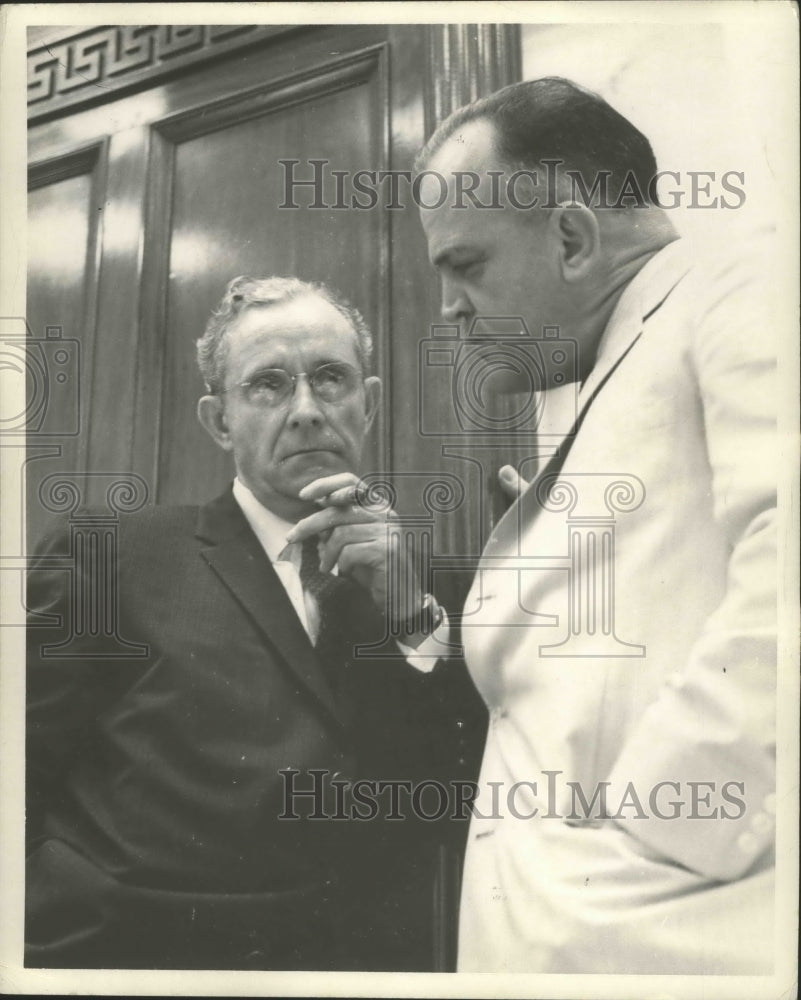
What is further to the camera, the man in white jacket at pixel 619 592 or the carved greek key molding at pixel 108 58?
the carved greek key molding at pixel 108 58

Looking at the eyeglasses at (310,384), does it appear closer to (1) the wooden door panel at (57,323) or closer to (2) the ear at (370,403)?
(2) the ear at (370,403)

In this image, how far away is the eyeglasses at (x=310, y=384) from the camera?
1.77 meters

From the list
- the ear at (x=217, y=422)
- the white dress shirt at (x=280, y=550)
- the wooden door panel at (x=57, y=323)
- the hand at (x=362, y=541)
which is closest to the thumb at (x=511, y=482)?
the hand at (x=362, y=541)

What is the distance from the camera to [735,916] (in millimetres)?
1714

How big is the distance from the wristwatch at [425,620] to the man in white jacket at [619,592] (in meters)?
0.05

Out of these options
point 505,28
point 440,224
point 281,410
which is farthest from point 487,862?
point 505,28

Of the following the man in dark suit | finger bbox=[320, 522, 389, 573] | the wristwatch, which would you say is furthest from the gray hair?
the wristwatch

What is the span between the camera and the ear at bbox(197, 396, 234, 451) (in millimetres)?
1790

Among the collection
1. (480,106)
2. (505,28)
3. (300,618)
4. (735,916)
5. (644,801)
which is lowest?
(735,916)

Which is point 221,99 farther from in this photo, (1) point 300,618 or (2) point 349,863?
(2) point 349,863

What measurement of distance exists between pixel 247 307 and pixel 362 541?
37cm

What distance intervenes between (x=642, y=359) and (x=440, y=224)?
34 cm

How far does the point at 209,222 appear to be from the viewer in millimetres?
1822

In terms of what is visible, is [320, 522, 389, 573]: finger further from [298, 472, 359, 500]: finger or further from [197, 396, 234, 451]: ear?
[197, 396, 234, 451]: ear
